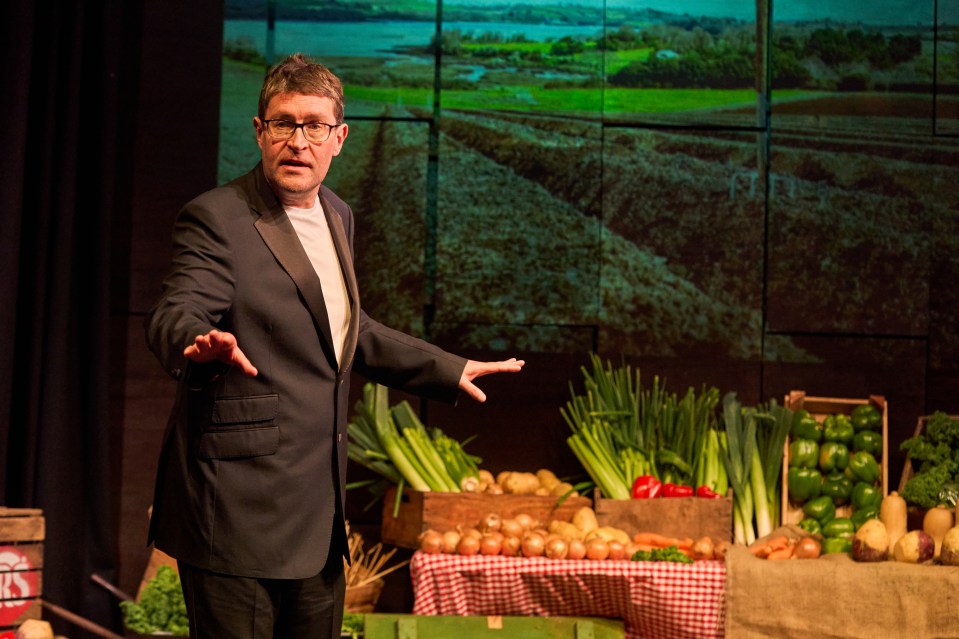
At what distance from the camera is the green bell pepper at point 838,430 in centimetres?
441

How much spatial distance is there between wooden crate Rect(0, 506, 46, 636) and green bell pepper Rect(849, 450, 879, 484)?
118 inches

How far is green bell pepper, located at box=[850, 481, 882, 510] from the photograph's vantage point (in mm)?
4219

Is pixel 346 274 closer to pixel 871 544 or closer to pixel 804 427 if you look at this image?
pixel 871 544

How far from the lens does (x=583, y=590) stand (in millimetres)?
3766

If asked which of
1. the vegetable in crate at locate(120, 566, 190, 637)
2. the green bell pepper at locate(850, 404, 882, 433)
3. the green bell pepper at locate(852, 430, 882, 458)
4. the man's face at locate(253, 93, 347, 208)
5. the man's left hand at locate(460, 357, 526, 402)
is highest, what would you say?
the man's face at locate(253, 93, 347, 208)

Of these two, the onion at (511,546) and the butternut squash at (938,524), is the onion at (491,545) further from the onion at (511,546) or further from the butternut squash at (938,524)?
the butternut squash at (938,524)

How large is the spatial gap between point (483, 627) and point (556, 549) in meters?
0.36

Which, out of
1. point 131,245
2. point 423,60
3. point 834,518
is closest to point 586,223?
point 423,60

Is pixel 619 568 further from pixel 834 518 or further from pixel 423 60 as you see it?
pixel 423 60

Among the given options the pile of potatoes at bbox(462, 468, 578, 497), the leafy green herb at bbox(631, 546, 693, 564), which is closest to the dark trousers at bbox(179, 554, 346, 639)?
the leafy green herb at bbox(631, 546, 693, 564)

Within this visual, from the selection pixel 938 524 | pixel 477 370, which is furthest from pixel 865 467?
pixel 477 370

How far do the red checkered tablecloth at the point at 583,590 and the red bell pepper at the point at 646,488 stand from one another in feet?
1.60

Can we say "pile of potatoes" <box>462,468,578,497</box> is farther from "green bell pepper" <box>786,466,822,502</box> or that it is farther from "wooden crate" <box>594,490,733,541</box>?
"green bell pepper" <box>786,466,822,502</box>

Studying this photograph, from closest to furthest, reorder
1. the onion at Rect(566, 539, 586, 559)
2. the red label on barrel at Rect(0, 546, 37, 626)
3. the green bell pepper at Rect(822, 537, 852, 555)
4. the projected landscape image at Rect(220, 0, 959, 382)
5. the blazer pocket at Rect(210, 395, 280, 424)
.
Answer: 1. the blazer pocket at Rect(210, 395, 280, 424)
2. the red label on barrel at Rect(0, 546, 37, 626)
3. the onion at Rect(566, 539, 586, 559)
4. the green bell pepper at Rect(822, 537, 852, 555)
5. the projected landscape image at Rect(220, 0, 959, 382)
